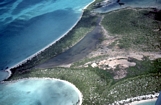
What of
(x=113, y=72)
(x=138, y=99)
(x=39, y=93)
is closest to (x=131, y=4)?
(x=113, y=72)

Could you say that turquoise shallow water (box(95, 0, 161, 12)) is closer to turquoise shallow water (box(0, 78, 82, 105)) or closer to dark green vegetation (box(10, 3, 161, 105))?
dark green vegetation (box(10, 3, 161, 105))

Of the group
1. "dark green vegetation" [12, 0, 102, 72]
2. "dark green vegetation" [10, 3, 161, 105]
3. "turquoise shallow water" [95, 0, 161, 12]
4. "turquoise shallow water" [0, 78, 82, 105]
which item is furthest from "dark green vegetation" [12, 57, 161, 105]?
"turquoise shallow water" [95, 0, 161, 12]

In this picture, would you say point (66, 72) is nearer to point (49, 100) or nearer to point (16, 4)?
point (49, 100)

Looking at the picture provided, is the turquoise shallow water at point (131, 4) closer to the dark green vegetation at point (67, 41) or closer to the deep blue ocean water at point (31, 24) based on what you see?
the dark green vegetation at point (67, 41)

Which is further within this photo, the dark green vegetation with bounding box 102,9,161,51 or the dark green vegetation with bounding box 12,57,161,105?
the dark green vegetation with bounding box 102,9,161,51

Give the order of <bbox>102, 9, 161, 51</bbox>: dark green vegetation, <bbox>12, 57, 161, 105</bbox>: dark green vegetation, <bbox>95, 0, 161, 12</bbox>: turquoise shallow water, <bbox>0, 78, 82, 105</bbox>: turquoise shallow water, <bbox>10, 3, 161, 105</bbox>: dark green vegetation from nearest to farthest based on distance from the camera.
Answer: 1. <bbox>12, 57, 161, 105</bbox>: dark green vegetation
2. <bbox>10, 3, 161, 105</bbox>: dark green vegetation
3. <bbox>0, 78, 82, 105</bbox>: turquoise shallow water
4. <bbox>102, 9, 161, 51</bbox>: dark green vegetation
5. <bbox>95, 0, 161, 12</bbox>: turquoise shallow water

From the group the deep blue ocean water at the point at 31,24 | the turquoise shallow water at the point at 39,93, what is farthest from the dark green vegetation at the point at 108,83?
the deep blue ocean water at the point at 31,24

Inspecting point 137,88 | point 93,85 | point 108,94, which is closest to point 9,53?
point 93,85
